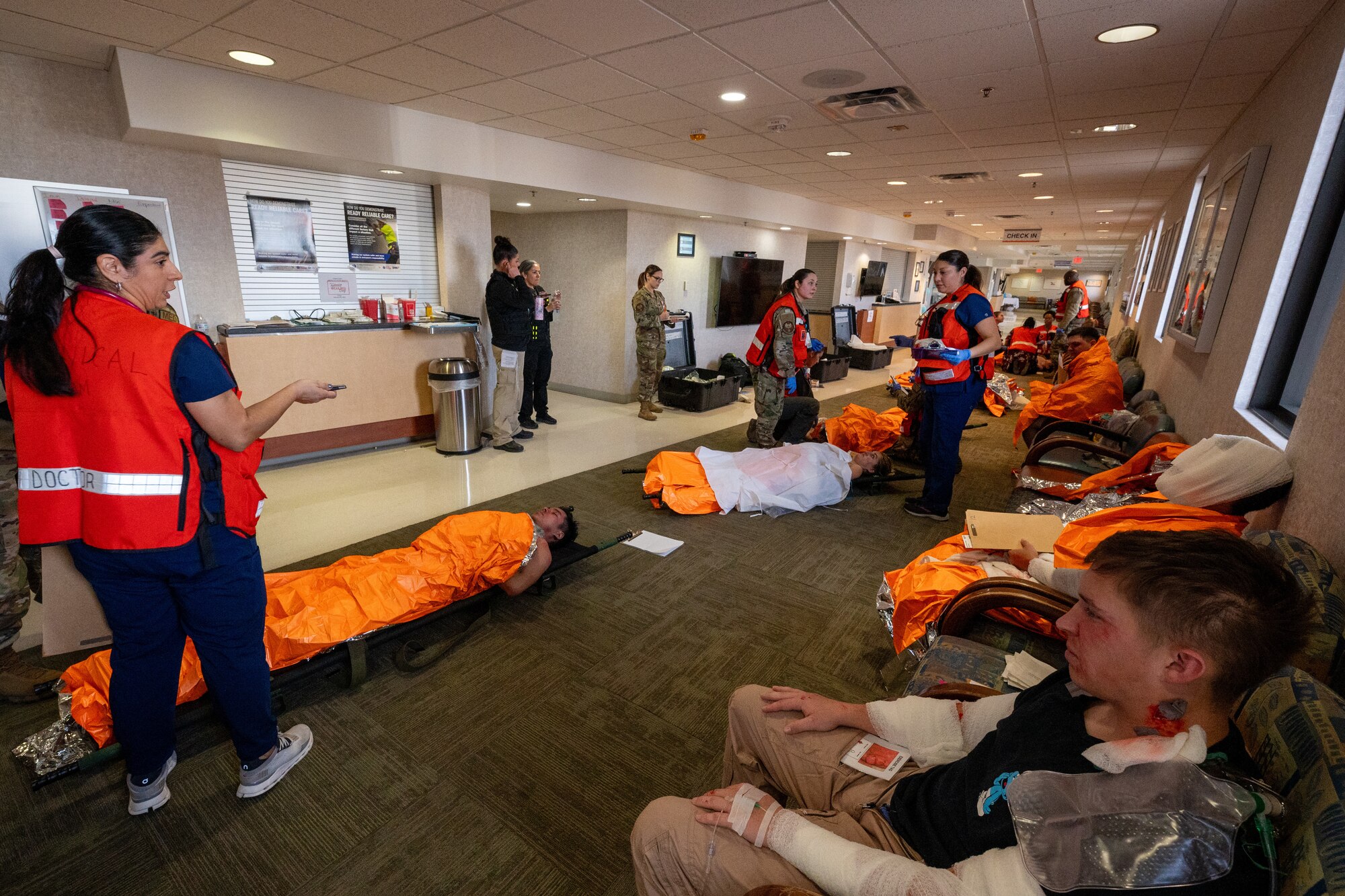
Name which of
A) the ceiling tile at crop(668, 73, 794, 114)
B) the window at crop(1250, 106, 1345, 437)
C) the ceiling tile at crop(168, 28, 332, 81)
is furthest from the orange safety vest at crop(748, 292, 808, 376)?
the ceiling tile at crop(168, 28, 332, 81)

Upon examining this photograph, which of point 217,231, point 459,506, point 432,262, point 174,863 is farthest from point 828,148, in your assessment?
point 174,863

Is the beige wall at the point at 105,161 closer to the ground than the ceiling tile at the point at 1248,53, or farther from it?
closer to the ground

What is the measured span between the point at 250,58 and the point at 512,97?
144 cm

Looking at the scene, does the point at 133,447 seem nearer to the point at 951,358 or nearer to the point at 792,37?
the point at 792,37

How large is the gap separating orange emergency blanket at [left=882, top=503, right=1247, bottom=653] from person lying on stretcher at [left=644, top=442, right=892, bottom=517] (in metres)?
1.80

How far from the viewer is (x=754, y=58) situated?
9.82 ft

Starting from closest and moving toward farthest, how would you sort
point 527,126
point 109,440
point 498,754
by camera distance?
1. point 109,440
2. point 498,754
3. point 527,126

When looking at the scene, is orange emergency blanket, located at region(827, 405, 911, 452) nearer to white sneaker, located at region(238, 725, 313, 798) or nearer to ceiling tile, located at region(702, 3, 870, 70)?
ceiling tile, located at region(702, 3, 870, 70)

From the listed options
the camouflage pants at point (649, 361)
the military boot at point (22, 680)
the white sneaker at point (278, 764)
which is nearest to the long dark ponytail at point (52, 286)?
the white sneaker at point (278, 764)

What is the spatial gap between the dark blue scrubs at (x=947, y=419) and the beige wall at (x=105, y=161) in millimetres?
4974

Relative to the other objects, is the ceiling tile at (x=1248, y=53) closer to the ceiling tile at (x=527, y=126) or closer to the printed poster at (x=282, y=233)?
the ceiling tile at (x=527, y=126)

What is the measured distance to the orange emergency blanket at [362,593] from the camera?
1.74 metres

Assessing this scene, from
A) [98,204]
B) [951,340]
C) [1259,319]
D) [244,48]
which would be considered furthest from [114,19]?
[1259,319]

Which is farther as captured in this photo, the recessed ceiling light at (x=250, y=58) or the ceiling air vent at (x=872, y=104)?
the ceiling air vent at (x=872, y=104)
